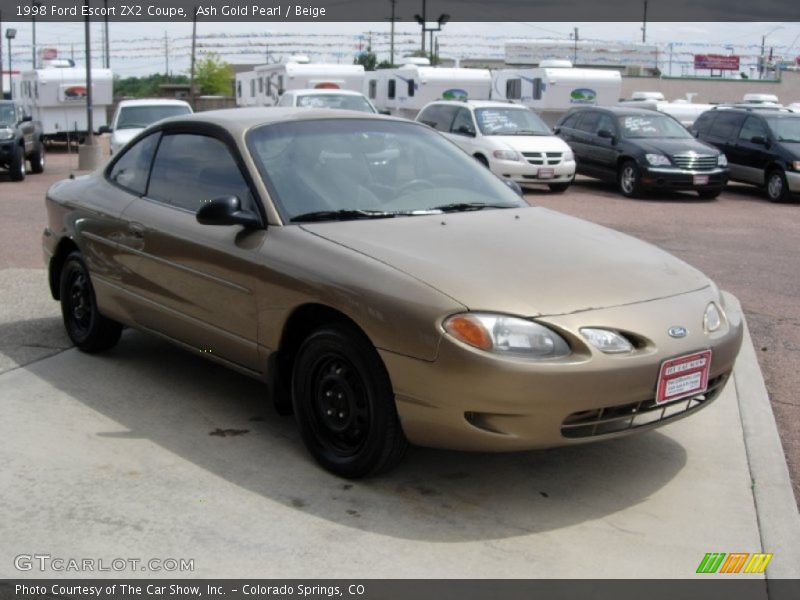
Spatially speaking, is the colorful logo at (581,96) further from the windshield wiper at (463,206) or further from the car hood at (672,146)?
the windshield wiper at (463,206)

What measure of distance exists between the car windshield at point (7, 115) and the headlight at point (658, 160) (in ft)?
39.7

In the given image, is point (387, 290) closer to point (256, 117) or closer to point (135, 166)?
point (256, 117)

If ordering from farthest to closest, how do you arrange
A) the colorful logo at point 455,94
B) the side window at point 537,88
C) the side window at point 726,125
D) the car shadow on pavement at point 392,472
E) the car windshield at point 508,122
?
the colorful logo at point 455,94 < the side window at point 537,88 < the side window at point 726,125 < the car windshield at point 508,122 < the car shadow on pavement at point 392,472

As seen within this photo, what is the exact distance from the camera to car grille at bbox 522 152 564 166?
59.2ft

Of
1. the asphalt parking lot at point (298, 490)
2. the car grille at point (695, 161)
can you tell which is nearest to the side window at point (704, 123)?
the car grille at point (695, 161)

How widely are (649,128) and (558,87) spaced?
1000 cm

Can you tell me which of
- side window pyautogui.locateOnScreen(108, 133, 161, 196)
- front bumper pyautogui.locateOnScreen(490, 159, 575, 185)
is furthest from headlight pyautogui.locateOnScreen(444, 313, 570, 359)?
front bumper pyautogui.locateOnScreen(490, 159, 575, 185)

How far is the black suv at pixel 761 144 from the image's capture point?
17812 millimetres

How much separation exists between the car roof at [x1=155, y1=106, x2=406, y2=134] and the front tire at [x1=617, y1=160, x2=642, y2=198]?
42.5 feet

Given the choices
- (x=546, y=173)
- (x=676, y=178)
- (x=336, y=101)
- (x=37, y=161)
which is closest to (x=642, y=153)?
(x=676, y=178)

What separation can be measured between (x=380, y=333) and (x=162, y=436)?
1.47 meters
